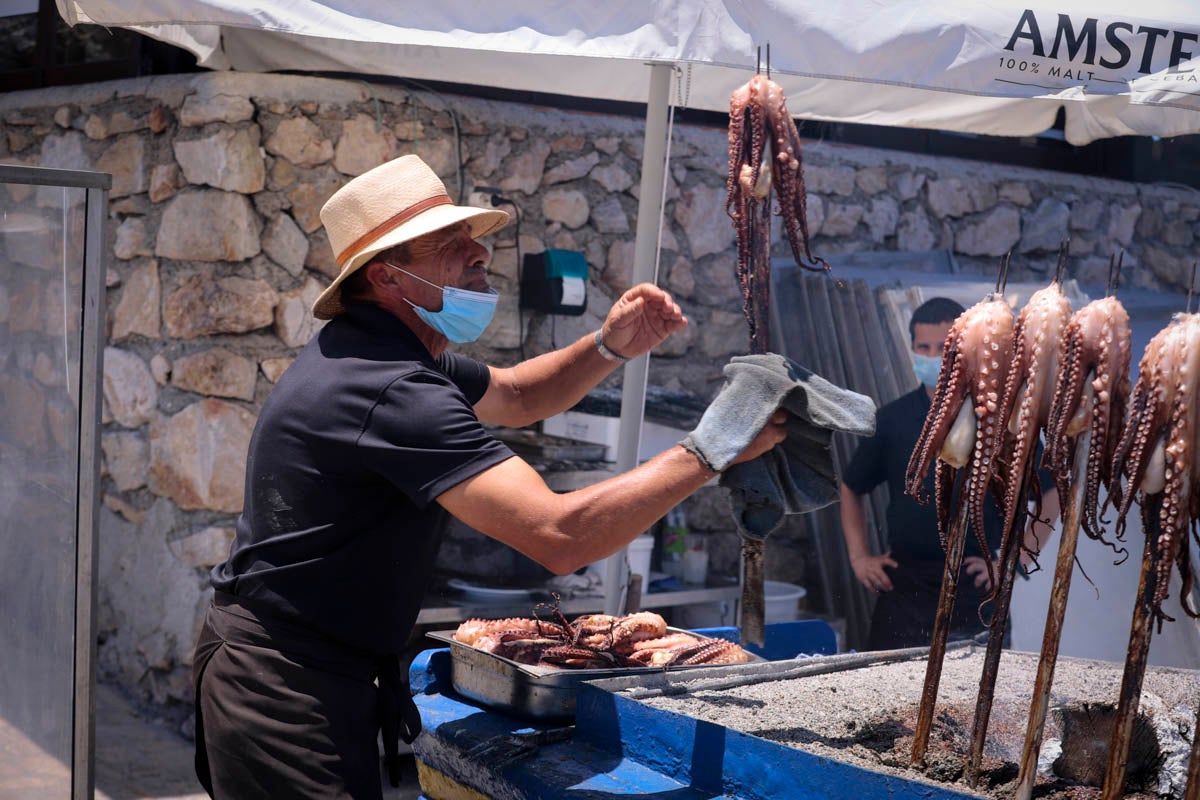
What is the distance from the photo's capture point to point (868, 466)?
479 cm

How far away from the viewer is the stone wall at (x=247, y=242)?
4.79m

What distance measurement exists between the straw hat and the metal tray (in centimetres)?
93

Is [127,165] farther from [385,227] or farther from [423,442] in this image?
[423,442]

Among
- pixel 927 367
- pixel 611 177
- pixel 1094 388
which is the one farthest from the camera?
pixel 611 177

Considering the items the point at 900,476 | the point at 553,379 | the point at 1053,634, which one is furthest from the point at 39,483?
the point at 900,476

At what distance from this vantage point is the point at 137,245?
16.6 ft

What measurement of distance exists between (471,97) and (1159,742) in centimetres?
400

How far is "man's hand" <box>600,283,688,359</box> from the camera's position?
293 cm

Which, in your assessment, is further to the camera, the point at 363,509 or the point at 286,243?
the point at 286,243

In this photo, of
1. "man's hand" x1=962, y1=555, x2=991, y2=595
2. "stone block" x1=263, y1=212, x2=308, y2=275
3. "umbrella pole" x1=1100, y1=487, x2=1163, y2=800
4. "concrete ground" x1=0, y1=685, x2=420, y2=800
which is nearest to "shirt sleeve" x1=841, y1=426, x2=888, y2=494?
"man's hand" x1=962, y1=555, x2=991, y2=595

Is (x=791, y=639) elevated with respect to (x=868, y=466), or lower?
lower

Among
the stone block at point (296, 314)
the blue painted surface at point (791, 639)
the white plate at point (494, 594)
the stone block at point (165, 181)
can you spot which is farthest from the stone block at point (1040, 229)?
the stone block at point (165, 181)

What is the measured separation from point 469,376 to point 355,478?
817mm

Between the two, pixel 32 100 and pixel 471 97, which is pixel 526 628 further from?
pixel 32 100
